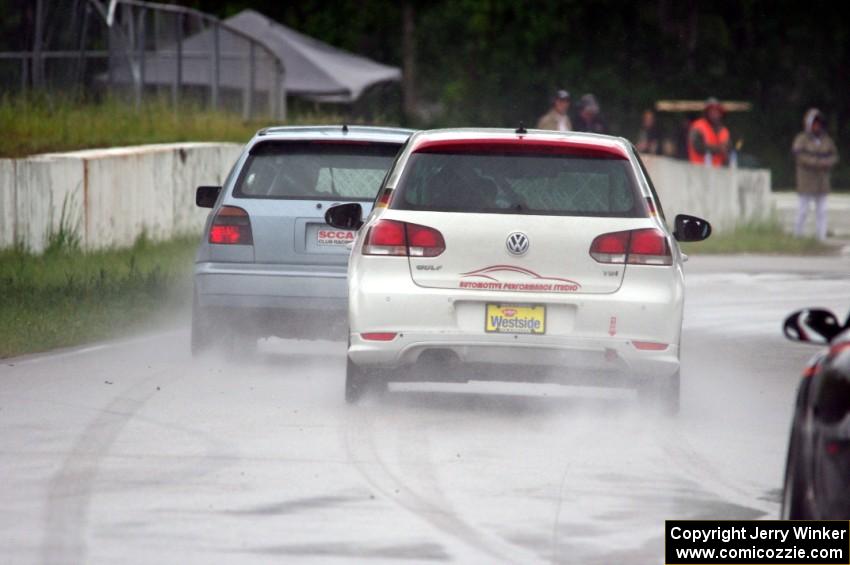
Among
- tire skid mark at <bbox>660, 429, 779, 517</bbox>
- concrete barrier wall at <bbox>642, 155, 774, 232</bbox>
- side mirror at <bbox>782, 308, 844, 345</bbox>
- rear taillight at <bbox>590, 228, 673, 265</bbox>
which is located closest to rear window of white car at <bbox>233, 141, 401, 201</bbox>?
rear taillight at <bbox>590, 228, 673, 265</bbox>

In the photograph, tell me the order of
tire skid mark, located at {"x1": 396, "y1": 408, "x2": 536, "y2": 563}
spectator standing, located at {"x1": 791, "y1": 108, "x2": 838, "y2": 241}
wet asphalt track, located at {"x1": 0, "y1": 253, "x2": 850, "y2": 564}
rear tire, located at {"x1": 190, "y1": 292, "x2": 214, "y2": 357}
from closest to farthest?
tire skid mark, located at {"x1": 396, "y1": 408, "x2": 536, "y2": 563} < wet asphalt track, located at {"x1": 0, "y1": 253, "x2": 850, "y2": 564} < rear tire, located at {"x1": 190, "y1": 292, "x2": 214, "y2": 357} < spectator standing, located at {"x1": 791, "y1": 108, "x2": 838, "y2": 241}

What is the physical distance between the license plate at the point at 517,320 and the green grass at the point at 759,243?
16583mm

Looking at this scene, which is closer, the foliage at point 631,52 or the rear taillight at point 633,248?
Answer: the rear taillight at point 633,248

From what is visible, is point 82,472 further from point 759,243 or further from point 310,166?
point 759,243

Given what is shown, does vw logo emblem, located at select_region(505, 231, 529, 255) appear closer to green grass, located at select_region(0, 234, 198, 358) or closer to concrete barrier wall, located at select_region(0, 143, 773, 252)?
green grass, located at select_region(0, 234, 198, 358)

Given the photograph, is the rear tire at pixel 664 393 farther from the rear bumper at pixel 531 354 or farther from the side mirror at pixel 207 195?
the side mirror at pixel 207 195

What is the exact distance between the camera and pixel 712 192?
3041 cm

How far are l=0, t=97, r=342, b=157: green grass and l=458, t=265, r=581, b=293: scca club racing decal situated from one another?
11778 mm

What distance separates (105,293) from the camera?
59.0 feet

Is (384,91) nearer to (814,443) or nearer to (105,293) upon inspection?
(105,293)

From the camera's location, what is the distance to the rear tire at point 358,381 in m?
11.4

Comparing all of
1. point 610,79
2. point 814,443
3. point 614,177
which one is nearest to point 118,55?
point 614,177

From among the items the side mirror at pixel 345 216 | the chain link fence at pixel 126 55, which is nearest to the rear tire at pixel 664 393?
the side mirror at pixel 345 216

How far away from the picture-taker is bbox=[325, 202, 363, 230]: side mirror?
1241 centimetres
